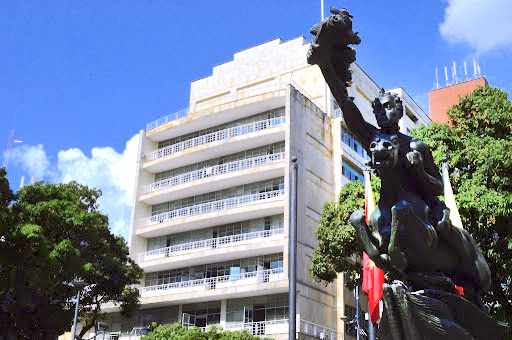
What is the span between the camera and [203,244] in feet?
138

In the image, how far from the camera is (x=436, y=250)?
5.26 m

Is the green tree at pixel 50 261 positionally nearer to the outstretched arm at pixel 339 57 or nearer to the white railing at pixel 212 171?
the white railing at pixel 212 171

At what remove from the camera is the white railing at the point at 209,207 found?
1583 inches

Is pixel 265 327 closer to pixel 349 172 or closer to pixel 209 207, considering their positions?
pixel 209 207

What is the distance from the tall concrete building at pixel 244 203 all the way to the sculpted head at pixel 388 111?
30.8m

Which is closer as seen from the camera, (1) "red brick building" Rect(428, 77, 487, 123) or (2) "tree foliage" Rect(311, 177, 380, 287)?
(2) "tree foliage" Rect(311, 177, 380, 287)

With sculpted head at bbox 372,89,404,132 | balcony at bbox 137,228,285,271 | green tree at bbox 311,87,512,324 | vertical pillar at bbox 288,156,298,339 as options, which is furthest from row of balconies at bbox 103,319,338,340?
sculpted head at bbox 372,89,404,132

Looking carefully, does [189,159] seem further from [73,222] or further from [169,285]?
[73,222]

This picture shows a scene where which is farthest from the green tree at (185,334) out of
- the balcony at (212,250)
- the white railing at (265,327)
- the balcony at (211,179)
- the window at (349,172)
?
the window at (349,172)

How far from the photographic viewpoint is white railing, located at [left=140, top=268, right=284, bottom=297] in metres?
38.0

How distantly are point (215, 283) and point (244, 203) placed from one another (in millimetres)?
5624

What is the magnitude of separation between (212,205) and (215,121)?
674 centimetres

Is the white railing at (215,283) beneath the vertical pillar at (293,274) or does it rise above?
above

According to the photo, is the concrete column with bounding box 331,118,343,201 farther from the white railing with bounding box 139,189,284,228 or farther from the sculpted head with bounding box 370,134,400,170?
the sculpted head with bounding box 370,134,400,170
